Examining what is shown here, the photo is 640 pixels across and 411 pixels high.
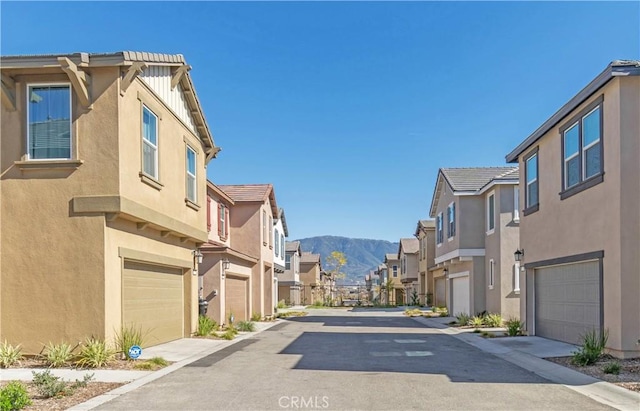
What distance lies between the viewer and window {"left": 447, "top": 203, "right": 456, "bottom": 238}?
93.2 feet

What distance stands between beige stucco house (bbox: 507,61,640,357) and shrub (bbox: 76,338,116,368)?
35.6 ft

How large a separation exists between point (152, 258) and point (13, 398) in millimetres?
7044

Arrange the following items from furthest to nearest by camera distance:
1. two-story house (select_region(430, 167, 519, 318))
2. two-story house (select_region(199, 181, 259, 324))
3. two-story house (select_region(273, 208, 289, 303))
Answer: two-story house (select_region(273, 208, 289, 303)) < two-story house (select_region(430, 167, 519, 318)) < two-story house (select_region(199, 181, 259, 324))

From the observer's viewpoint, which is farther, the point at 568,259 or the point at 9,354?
the point at 568,259

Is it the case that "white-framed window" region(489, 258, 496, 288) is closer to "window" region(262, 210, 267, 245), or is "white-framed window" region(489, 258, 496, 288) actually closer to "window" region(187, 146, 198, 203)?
"window" region(262, 210, 267, 245)

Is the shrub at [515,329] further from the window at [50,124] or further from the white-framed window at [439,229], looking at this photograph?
the window at [50,124]

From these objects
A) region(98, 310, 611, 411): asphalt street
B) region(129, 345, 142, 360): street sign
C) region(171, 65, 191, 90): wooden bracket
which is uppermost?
region(171, 65, 191, 90): wooden bracket

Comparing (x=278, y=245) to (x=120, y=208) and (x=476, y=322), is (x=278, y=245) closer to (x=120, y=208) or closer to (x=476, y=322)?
(x=476, y=322)

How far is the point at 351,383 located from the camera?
34.2ft

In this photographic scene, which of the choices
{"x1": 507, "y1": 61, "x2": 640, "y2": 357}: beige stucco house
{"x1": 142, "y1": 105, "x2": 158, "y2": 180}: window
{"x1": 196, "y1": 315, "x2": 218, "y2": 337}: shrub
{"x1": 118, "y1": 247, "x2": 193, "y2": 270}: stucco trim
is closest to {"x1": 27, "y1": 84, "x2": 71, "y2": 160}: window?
{"x1": 142, "y1": 105, "x2": 158, "y2": 180}: window

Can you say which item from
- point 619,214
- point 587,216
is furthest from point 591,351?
point 587,216

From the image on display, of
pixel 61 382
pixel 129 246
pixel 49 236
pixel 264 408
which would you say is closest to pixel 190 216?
pixel 129 246

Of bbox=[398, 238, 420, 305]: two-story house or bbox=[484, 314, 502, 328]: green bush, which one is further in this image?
bbox=[398, 238, 420, 305]: two-story house

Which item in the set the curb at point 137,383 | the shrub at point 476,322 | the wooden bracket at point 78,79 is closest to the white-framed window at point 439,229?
the shrub at point 476,322
